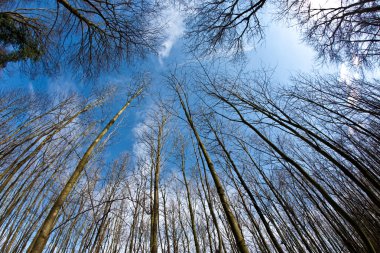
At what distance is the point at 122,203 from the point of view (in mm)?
6570

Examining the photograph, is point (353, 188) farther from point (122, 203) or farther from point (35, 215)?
point (35, 215)

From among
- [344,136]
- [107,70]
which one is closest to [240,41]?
[107,70]

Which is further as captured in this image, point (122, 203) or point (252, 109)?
point (122, 203)

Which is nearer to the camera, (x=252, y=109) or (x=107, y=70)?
(x=252, y=109)

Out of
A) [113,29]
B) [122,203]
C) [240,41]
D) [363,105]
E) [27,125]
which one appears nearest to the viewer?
[113,29]

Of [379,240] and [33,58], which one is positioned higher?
[33,58]

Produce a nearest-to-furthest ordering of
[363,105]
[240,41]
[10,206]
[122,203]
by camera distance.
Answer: [10,206], [240,41], [363,105], [122,203]

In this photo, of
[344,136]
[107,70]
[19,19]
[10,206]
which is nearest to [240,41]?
[107,70]

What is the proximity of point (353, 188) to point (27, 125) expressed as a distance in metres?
9.40

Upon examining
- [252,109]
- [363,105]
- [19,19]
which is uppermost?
[19,19]

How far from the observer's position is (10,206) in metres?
3.73

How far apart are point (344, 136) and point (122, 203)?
26.2 ft

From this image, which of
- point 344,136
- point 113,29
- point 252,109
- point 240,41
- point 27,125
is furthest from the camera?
point 344,136

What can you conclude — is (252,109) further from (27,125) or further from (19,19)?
(19,19)
